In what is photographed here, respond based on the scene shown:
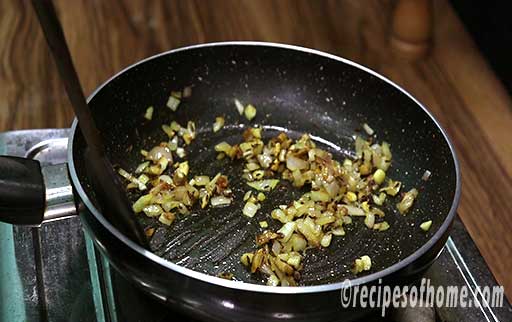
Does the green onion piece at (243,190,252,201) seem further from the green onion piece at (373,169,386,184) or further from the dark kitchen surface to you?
the dark kitchen surface

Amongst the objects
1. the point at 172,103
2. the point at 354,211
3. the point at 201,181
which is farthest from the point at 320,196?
the point at 172,103

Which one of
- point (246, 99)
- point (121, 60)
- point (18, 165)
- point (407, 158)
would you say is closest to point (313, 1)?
point (121, 60)

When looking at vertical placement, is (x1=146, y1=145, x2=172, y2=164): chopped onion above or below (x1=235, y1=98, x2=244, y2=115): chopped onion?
below

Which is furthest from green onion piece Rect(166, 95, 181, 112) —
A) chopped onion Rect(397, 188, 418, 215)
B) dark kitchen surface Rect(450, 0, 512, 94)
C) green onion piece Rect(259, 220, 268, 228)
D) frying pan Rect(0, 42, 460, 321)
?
dark kitchen surface Rect(450, 0, 512, 94)

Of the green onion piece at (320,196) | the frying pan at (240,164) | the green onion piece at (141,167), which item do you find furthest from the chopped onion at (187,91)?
the green onion piece at (320,196)

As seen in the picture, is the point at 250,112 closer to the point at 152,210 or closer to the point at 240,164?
the point at 240,164

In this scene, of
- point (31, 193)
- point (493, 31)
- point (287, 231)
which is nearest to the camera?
point (31, 193)

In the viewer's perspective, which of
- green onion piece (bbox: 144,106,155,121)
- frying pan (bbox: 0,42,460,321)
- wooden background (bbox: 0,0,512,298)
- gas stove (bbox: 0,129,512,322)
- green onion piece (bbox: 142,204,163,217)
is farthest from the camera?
wooden background (bbox: 0,0,512,298)
